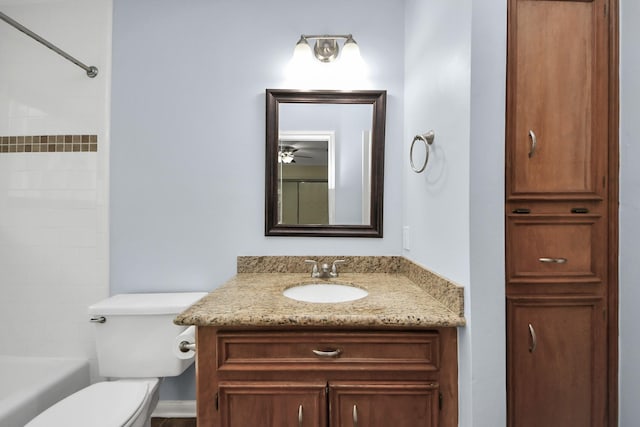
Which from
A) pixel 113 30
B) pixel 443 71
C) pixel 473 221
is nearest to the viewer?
Result: pixel 473 221

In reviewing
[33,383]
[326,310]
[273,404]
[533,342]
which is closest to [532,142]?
[533,342]

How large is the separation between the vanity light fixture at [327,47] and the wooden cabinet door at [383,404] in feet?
4.98

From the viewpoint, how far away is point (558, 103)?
3.57ft

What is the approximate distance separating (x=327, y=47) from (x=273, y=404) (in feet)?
5.44

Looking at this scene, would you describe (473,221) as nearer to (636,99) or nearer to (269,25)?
(636,99)

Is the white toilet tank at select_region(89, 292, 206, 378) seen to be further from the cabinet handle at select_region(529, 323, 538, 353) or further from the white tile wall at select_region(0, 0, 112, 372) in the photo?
the cabinet handle at select_region(529, 323, 538, 353)

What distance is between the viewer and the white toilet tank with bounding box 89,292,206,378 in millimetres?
1507

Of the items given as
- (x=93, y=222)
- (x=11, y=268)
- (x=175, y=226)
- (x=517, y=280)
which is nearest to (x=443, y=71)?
(x=517, y=280)

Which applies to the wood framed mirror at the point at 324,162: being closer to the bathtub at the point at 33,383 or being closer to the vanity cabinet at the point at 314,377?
the vanity cabinet at the point at 314,377

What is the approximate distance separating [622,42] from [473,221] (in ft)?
2.70

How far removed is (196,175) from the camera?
1.72 metres

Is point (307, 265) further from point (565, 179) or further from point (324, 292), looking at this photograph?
point (565, 179)

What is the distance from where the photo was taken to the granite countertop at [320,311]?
104 centimetres

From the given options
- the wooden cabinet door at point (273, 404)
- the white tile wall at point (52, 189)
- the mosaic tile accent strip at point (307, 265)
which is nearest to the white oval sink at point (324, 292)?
the mosaic tile accent strip at point (307, 265)
